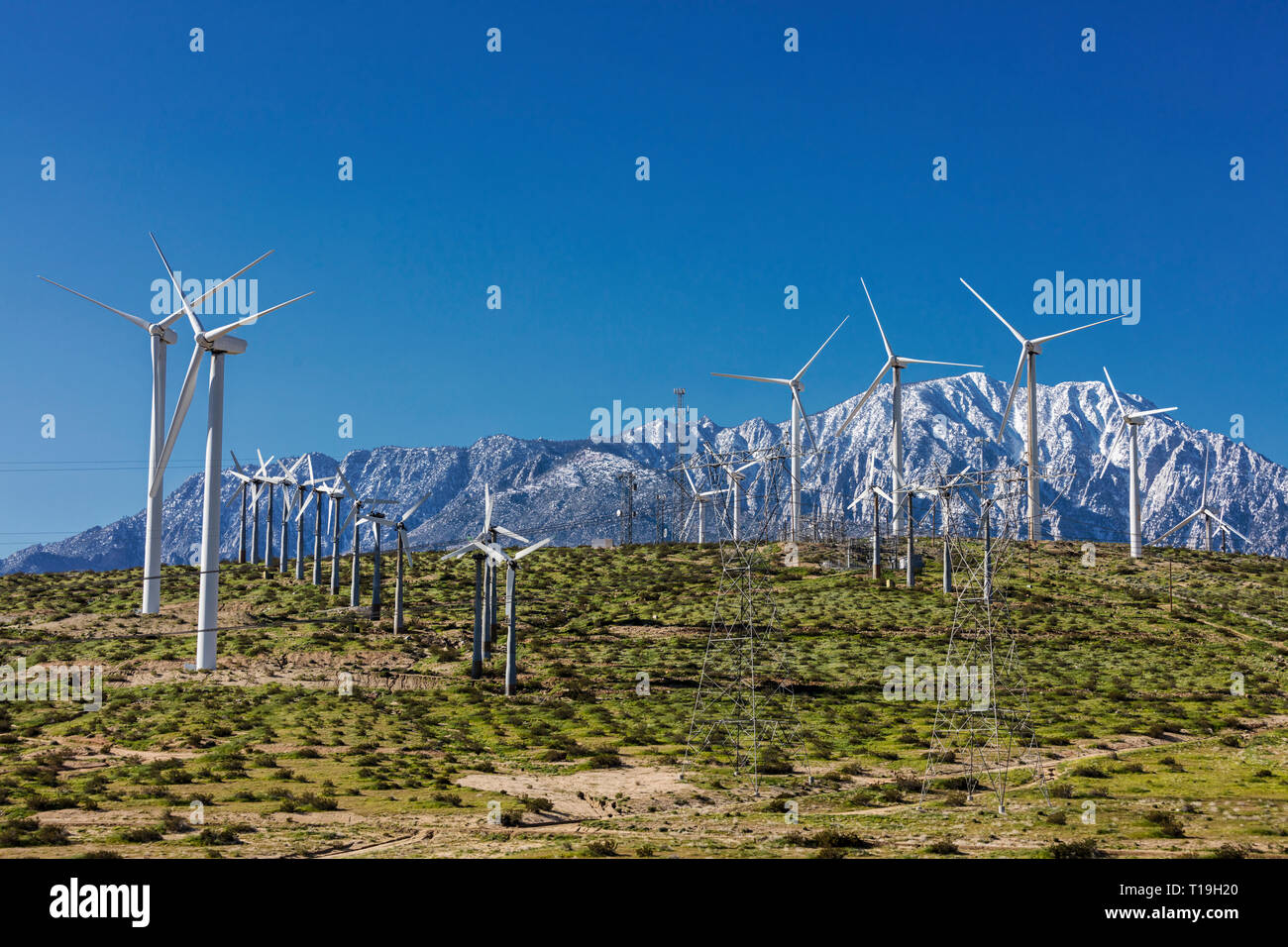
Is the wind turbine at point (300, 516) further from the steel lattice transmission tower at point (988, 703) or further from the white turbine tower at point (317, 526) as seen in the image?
the steel lattice transmission tower at point (988, 703)

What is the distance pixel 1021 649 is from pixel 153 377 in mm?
75551

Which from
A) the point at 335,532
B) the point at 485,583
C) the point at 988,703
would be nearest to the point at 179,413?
the point at 485,583

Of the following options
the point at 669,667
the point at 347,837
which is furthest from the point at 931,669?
the point at 347,837

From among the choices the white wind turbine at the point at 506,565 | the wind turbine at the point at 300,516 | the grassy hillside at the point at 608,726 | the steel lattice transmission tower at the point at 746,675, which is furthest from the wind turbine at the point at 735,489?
the wind turbine at the point at 300,516

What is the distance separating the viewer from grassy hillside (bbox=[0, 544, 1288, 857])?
34812mm

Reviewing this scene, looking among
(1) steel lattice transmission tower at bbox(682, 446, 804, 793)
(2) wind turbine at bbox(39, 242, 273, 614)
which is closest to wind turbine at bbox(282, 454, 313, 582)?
(2) wind turbine at bbox(39, 242, 273, 614)

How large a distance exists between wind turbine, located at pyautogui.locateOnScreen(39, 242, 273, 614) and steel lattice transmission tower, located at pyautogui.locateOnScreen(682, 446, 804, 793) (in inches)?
1532

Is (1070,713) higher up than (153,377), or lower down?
lower down

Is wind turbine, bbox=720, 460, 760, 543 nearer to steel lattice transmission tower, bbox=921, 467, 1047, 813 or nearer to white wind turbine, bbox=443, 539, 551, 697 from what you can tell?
steel lattice transmission tower, bbox=921, 467, 1047, 813

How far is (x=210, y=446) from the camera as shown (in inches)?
2675

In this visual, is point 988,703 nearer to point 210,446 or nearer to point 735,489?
point 735,489

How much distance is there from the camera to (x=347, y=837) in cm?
3394

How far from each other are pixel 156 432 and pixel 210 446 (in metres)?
7.00
